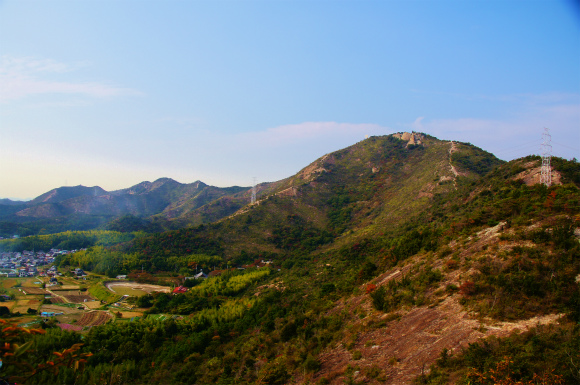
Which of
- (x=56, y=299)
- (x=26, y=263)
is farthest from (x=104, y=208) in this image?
(x=56, y=299)

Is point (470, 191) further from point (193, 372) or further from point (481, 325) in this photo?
point (193, 372)

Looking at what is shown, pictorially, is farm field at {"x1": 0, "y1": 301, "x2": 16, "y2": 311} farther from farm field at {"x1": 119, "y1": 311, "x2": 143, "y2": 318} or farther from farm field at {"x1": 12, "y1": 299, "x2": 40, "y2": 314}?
farm field at {"x1": 119, "y1": 311, "x2": 143, "y2": 318}

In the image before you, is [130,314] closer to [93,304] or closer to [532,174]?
[93,304]

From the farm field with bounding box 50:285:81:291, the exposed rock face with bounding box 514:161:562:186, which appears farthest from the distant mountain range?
the exposed rock face with bounding box 514:161:562:186

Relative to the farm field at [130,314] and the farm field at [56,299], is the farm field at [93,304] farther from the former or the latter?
the farm field at [130,314]

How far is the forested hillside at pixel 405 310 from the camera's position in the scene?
1016cm

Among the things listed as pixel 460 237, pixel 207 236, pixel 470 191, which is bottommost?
pixel 207 236

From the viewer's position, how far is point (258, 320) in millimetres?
31188

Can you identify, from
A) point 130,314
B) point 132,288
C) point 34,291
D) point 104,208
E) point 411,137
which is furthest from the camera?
point 104,208

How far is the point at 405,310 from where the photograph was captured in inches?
612

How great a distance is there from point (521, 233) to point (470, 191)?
2633 centimetres

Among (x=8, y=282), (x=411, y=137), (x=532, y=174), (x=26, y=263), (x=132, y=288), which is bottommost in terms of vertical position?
(x=132, y=288)

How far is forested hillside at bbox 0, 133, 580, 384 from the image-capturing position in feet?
33.3

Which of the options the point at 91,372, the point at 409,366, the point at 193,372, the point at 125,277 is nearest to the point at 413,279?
the point at 409,366
